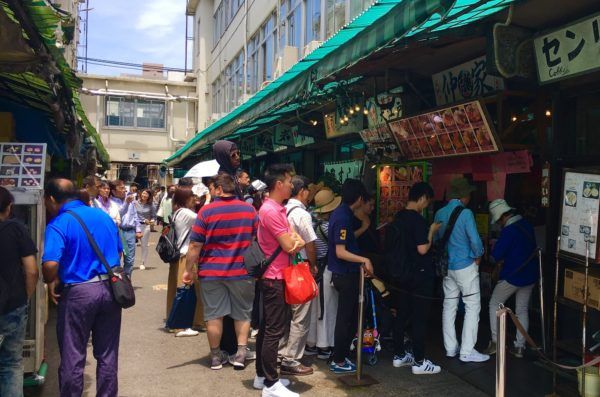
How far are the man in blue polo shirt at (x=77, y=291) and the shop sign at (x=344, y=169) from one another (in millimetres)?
5186

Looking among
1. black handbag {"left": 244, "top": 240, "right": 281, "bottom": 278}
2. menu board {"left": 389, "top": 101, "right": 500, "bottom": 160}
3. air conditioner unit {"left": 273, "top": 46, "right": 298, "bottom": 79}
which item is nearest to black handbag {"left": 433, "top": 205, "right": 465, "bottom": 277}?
menu board {"left": 389, "top": 101, "right": 500, "bottom": 160}

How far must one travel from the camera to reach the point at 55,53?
4734 mm

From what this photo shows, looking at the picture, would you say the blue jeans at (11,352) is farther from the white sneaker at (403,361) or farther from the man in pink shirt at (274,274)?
the white sneaker at (403,361)

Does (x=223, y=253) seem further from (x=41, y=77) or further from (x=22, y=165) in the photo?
(x=41, y=77)

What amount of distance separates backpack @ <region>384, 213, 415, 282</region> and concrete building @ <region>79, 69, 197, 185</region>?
2826 cm

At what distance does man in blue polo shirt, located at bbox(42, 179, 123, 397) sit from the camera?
12.0 feet

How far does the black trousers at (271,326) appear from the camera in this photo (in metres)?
4.39

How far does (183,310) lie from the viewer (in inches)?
254

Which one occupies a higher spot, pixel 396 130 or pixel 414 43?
pixel 414 43

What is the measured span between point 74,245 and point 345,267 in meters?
2.57

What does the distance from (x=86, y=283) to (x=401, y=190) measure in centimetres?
490

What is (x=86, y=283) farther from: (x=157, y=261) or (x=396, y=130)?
(x=157, y=261)

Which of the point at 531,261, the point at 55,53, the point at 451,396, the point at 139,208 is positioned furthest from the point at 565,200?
the point at 139,208

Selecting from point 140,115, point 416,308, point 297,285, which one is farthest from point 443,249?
point 140,115
